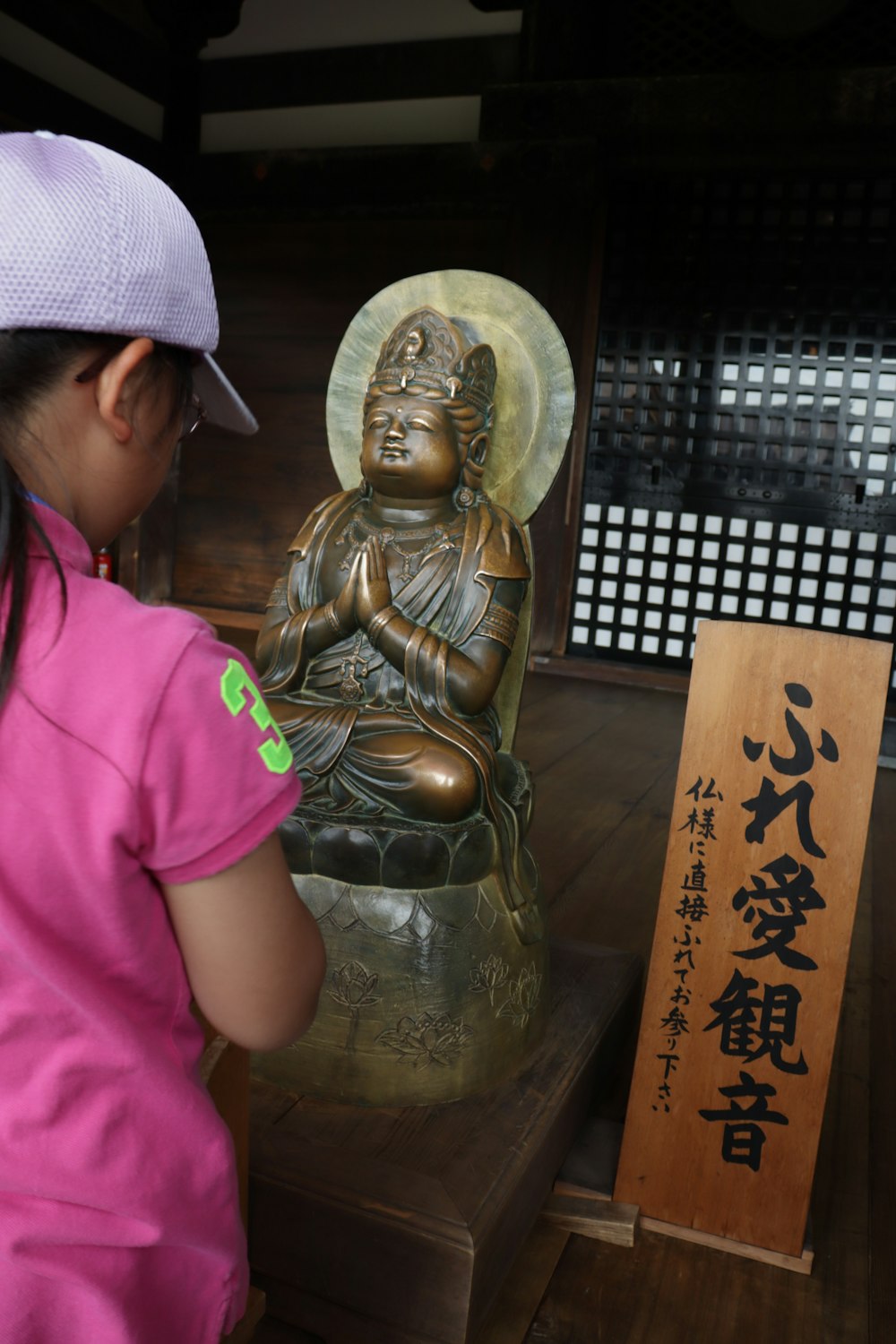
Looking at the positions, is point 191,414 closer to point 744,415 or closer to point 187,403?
point 187,403

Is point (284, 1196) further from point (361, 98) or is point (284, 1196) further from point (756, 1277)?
point (361, 98)

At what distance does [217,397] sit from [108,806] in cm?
31

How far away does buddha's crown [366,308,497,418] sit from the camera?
1.81m

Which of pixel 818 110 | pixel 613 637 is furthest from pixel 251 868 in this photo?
pixel 613 637

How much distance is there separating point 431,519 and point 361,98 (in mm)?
3847

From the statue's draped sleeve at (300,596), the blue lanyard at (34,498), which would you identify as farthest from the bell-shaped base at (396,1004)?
the blue lanyard at (34,498)

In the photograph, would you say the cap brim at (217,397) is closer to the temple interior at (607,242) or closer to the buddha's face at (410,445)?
the buddha's face at (410,445)

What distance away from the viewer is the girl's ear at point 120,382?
1.94 ft

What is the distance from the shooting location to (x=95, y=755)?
0.56 m

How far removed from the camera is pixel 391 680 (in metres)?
1.80

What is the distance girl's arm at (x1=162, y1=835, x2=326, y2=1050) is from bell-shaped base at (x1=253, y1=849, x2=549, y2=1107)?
3.11ft

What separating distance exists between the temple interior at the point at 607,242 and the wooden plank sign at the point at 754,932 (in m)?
1.62

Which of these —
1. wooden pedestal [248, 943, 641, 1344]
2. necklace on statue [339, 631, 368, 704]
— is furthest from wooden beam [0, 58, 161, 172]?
wooden pedestal [248, 943, 641, 1344]

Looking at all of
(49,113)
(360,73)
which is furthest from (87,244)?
(360,73)
